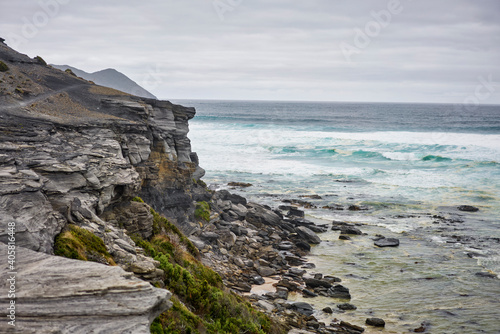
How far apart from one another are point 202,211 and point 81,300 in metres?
18.9

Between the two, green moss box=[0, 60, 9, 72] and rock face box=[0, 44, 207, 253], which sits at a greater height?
green moss box=[0, 60, 9, 72]

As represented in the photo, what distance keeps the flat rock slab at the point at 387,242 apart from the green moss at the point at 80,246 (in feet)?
59.8

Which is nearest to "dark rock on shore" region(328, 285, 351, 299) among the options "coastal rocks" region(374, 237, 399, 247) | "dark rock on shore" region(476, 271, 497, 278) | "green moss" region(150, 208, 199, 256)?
"green moss" region(150, 208, 199, 256)

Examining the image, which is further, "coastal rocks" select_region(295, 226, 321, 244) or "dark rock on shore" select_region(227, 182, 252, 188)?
"dark rock on shore" select_region(227, 182, 252, 188)

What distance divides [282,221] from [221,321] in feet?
57.4

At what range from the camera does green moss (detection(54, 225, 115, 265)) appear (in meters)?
9.66

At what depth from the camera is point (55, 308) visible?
658 cm

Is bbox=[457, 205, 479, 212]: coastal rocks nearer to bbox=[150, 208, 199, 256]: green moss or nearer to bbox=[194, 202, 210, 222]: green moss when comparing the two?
bbox=[194, 202, 210, 222]: green moss

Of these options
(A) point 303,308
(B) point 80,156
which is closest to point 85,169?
(B) point 80,156

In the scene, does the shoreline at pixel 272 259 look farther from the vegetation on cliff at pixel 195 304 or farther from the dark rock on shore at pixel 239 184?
the dark rock on shore at pixel 239 184

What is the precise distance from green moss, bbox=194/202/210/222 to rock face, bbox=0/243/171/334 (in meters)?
17.6

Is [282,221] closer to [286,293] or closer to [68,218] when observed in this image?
[286,293]

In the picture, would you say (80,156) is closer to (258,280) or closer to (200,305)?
(200,305)

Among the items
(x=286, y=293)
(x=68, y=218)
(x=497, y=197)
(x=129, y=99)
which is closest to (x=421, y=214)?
(x=497, y=197)
